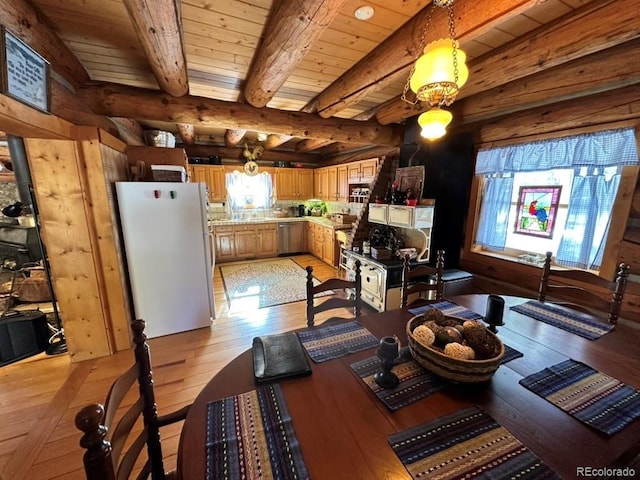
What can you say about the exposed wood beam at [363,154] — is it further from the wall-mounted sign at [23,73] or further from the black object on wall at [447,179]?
the wall-mounted sign at [23,73]

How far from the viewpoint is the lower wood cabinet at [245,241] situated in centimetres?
535

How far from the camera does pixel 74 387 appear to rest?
6.76 ft

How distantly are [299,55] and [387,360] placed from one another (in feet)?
5.86

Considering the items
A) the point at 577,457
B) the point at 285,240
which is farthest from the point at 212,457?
the point at 285,240

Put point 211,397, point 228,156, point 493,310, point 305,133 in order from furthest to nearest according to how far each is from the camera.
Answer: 1. point 228,156
2. point 305,133
3. point 493,310
4. point 211,397

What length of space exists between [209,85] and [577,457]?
10.7 feet

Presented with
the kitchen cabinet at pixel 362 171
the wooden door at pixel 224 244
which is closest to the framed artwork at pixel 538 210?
the kitchen cabinet at pixel 362 171

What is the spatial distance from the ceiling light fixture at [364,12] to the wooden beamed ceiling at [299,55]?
0.13 feet

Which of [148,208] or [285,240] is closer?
[148,208]

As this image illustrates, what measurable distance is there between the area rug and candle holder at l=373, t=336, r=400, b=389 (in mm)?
2659

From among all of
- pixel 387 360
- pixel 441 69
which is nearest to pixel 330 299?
pixel 387 360

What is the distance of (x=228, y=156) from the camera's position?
5496 millimetres

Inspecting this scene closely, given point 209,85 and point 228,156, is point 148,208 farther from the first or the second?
point 228,156

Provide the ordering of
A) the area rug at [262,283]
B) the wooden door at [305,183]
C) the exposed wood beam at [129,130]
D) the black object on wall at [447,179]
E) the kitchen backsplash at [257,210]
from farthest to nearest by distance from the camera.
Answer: the wooden door at [305,183] → the kitchen backsplash at [257,210] → the area rug at [262,283] → the exposed wood beam at [129,130] → the black object on wall at [447,179]
